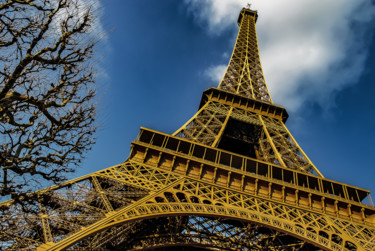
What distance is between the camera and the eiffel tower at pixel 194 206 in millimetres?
10320

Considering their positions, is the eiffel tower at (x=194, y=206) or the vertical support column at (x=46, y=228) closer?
the vertical support column at (x=46, y=228)

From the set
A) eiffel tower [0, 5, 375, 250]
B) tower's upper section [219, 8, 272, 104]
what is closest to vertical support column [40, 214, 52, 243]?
eiffel tower [0, 5, 375, 250]

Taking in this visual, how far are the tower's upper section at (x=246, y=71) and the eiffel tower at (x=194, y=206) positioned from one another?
376 inches

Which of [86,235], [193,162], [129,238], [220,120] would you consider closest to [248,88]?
[220,120]

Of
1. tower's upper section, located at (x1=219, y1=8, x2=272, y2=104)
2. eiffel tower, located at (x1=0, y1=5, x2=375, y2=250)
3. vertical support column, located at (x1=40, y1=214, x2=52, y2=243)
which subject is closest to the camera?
vertical support column, located at (x1=40, y1=214, x2=52, y2=243)

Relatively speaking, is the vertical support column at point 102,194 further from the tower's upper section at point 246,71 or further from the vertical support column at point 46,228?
the tower's upper section at point 246,71

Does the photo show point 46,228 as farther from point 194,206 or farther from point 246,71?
point 246,71

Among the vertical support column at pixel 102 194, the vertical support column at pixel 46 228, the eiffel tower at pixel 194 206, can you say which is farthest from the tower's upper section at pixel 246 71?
the vertical support column at pixel 46 228

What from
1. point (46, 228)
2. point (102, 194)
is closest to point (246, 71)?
point (102, 194)

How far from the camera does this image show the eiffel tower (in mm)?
10320

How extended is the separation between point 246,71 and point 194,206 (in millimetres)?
23087

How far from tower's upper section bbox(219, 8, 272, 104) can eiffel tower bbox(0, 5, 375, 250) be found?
31.3 feet

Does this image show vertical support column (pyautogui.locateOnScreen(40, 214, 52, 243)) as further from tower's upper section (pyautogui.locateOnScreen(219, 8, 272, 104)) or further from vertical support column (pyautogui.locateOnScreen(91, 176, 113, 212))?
tower's upper section (pyautogui.locateOnScreen(219, 8, 272, 104))

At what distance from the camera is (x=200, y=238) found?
14219 millimetres
